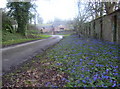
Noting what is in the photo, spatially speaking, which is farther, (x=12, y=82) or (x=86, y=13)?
(x=86, y=13)

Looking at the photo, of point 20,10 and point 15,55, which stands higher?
point 20,10

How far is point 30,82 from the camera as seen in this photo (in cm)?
306

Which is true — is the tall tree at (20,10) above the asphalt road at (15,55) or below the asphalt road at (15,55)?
above

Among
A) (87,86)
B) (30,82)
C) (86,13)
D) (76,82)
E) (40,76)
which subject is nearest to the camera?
(87,86)

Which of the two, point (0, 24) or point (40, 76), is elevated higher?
point (0, 24)

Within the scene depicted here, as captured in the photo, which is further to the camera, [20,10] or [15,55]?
[20,10]

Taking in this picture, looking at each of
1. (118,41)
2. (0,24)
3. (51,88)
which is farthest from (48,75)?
(0,24)

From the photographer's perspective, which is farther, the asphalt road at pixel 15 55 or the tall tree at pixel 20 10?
the tall tree at pixel 20 10

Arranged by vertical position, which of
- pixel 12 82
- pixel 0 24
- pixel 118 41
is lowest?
pixel 12 82

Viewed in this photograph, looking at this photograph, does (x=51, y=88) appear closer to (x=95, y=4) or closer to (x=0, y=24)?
(x=95, y=4)

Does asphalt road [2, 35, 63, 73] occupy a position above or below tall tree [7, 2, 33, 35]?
below

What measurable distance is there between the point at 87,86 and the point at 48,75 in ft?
4.34

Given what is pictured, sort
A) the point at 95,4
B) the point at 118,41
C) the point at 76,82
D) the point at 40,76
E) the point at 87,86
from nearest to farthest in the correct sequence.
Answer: the point at 87,86
the point at 76,82
the point at 40,76
the point at 118,41
the point at 95,4

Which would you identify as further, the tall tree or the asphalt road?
the tall tree
